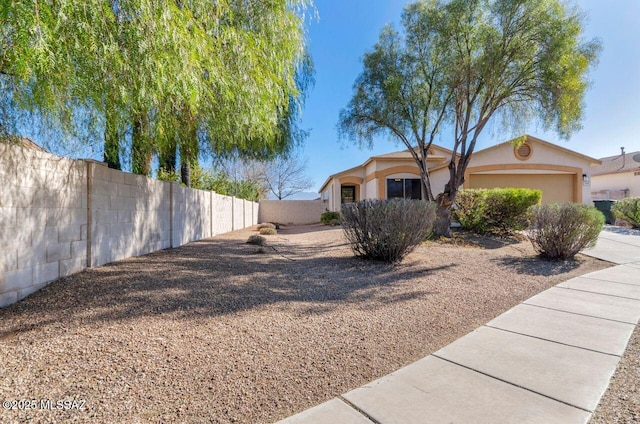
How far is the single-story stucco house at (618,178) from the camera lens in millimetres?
23141

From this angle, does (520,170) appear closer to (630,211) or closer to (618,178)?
(630,211)

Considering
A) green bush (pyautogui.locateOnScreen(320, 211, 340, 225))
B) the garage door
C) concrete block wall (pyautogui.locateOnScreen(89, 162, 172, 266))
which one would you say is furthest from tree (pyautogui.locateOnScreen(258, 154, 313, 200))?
concrete block wall (pyautogui.locateOnScreen(89, 162, 172, 266))

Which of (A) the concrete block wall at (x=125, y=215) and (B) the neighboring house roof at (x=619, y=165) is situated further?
(B) the neighboring house roof at (x=619, y=165)

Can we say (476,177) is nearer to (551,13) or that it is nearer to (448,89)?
(448,89)

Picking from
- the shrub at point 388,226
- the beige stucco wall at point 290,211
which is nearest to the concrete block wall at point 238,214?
the beige stucco wall at point 290,211

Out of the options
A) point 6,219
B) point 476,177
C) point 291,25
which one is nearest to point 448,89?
point 291,25

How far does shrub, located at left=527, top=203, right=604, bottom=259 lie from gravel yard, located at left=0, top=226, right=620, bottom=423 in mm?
1650

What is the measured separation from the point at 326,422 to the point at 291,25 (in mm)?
5726

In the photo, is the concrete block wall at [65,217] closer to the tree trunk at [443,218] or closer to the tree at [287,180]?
the tree trunk at [443,218]

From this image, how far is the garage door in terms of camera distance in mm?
17156

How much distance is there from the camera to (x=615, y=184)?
24828 millimetres

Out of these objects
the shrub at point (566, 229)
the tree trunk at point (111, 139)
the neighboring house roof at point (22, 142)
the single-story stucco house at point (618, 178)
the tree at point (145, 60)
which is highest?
the single-story stucco house at point (618, 178)

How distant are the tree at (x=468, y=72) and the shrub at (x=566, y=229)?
9.94 ft

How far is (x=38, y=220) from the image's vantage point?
3893mm
